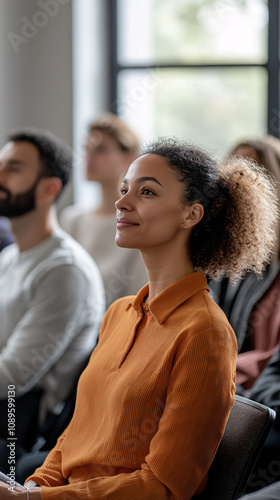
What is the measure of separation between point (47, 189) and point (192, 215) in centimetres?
107

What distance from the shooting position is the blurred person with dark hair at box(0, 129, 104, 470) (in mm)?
1822

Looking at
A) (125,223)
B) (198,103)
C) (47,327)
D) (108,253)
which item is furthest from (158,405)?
(198,103)

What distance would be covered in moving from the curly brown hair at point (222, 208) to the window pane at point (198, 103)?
101 inches

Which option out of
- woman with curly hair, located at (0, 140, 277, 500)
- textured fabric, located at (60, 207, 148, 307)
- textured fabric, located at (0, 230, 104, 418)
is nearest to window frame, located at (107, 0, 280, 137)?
textured fabric, located at (60, 207, 148, 307)

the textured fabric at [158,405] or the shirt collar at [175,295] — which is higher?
the shirt collar at [175,295]

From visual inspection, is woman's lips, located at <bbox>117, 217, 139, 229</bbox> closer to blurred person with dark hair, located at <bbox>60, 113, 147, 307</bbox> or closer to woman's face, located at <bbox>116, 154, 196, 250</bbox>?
woman's face, located at <bbox>116, 154, 196, 250</bbox>

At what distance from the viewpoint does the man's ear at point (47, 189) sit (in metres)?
2.12

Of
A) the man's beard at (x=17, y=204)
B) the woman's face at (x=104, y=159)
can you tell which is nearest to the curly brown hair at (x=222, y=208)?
the man's beard at (x=17, y=204)

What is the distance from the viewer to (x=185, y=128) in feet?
12.8

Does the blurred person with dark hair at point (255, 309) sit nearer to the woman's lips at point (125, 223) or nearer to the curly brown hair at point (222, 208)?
the curly brown hair at point (222, 208)

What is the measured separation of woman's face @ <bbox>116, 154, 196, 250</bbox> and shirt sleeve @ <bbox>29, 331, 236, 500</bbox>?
0.22 m

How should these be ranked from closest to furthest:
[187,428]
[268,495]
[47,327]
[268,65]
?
[187,428]
[268,495]
[47,327]
[268,65]

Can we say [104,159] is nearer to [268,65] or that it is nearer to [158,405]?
[268,65]

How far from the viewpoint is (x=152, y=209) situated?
114 centimetres
